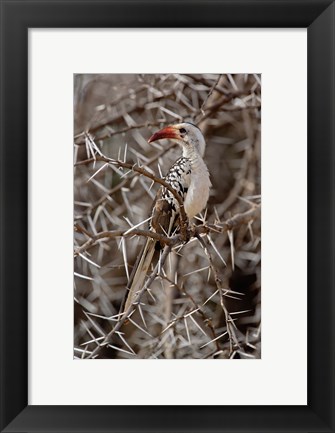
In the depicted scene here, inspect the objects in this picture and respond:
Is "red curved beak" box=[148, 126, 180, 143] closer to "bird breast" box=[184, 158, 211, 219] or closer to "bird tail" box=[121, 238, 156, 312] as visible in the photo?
"bird breast" box=[184, 158, 211, 219]

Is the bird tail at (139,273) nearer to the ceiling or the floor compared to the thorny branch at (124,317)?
nearer to the ceiling

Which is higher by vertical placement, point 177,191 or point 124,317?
point 177,191

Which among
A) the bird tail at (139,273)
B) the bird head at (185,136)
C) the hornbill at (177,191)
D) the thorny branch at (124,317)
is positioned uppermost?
the bird head at (185,136)

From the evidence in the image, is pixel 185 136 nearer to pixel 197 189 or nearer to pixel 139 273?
pixel 197 189

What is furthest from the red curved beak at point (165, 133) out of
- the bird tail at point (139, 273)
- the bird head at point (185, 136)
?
the bird tail at point (139, 273)
